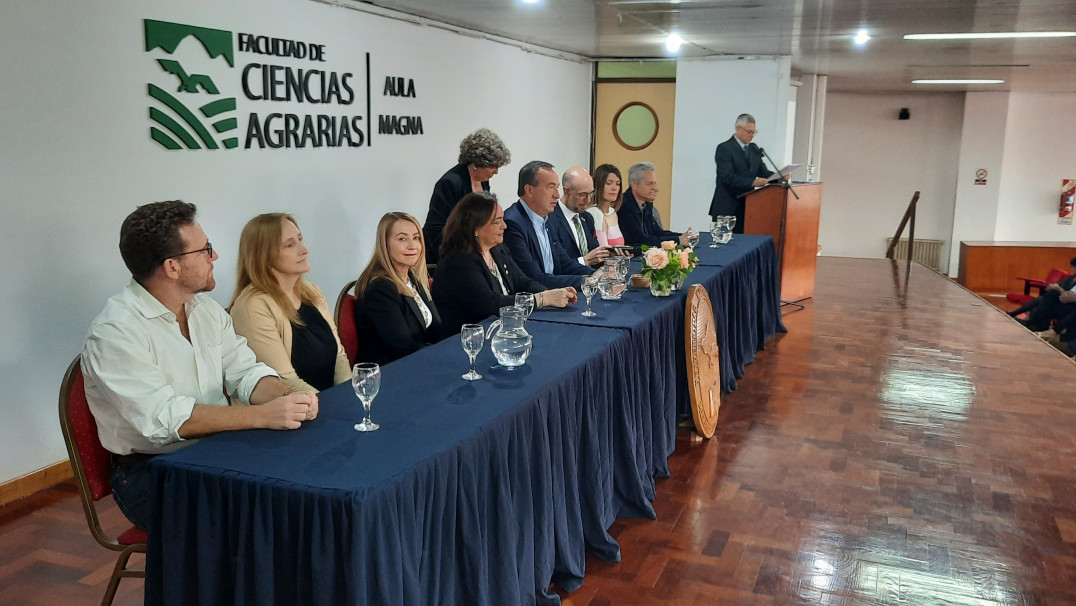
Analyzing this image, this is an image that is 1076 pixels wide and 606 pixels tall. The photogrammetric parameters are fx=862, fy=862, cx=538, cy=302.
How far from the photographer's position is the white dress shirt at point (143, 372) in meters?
2.29

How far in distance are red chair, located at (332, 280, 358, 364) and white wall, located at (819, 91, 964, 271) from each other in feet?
45.2

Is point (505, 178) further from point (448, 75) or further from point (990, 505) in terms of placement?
point (990, 505)

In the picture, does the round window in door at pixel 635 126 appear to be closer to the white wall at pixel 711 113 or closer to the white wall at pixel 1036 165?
the white wall at pixel 711 113

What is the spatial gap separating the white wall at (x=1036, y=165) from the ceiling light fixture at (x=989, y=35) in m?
8.45

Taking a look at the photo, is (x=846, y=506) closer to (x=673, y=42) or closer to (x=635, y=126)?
(x=673, y=42)

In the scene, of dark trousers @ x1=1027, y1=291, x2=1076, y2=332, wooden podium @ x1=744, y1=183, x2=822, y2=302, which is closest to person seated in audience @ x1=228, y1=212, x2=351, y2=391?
wooden podium @ x1=744, y1=183, x2=822, y2=302

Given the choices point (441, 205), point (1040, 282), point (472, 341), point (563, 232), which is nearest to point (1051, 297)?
point (1040, 282)

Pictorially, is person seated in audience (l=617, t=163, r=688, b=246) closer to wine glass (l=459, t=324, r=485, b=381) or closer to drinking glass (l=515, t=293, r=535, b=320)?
drinking glass (l=515, t=293, r=535, b=320)

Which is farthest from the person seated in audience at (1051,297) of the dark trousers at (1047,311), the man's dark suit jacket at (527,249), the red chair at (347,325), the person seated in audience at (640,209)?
the red chair at (347,325)

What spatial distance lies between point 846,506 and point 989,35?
500 centimetres

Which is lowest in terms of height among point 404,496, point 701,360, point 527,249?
point 701,360

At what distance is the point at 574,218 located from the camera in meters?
5.59

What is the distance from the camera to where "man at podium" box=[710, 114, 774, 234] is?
797 cm

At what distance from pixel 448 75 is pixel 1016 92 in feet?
37.4
